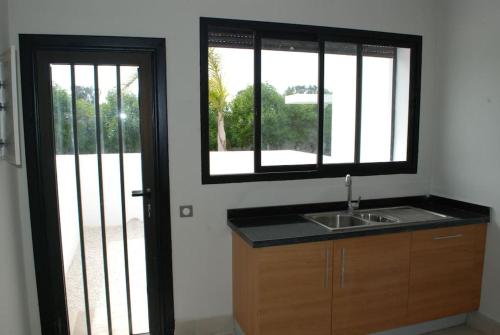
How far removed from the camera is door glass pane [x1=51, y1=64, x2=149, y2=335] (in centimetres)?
241

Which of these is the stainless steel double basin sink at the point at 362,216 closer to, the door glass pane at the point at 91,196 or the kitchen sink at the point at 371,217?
the kitchen sink at the point at 371,217

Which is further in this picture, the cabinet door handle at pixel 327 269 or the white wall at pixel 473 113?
the white wall at pixel 473 113

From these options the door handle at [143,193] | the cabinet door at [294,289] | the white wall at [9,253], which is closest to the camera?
the white wall at [9,253]

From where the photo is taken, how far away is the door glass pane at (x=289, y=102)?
2.80 meters

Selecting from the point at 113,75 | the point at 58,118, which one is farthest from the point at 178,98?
the point at 58,118

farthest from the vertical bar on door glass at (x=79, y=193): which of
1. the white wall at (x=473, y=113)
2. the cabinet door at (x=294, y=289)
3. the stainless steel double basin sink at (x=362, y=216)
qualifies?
the white wall at (x=473, y=113)

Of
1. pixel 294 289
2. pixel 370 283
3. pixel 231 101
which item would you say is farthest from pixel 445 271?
pixel 231 101

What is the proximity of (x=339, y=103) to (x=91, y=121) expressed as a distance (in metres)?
1.93

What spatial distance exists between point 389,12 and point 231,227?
215cm

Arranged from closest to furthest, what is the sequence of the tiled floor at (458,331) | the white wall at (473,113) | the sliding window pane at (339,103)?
the white wall at (473,113) → the tiled floor at (458,331) → the sliding window pane at (339,103)

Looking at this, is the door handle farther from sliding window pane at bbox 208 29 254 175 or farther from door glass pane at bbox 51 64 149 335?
sliding window pane at bbox 208 29 254 175

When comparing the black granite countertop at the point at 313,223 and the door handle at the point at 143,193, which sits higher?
the door handle at the point at 143,193

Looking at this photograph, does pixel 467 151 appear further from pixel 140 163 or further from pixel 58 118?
pixel 58 118

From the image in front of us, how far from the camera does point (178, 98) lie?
2.51 metres
